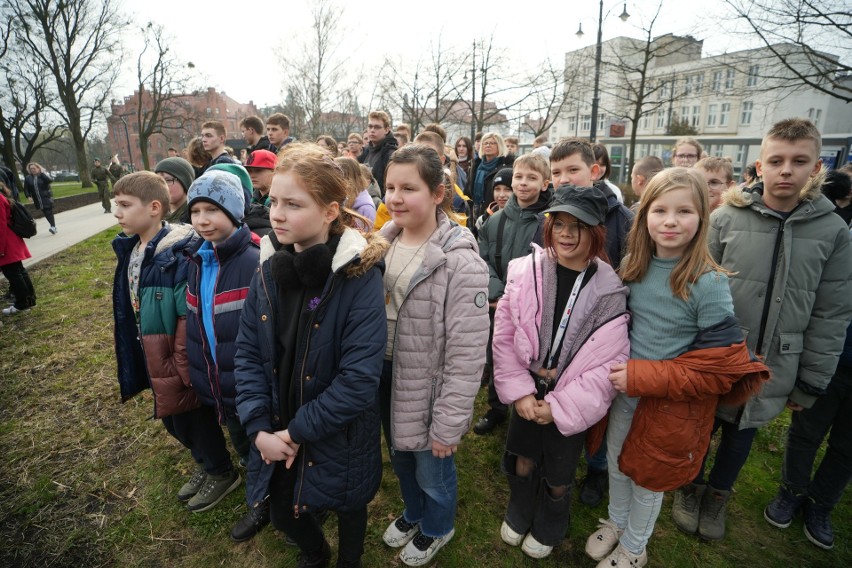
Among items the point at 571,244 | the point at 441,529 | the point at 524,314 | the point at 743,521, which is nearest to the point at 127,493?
the point at 441,529

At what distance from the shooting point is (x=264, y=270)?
1.86 meters

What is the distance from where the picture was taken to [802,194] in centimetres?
225

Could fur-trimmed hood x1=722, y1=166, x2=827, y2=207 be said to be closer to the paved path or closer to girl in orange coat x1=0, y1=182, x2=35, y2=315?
girl in orange coat x1=0, y1=182, x2=35, y2=315

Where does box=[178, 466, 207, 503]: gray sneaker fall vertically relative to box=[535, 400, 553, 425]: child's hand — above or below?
below

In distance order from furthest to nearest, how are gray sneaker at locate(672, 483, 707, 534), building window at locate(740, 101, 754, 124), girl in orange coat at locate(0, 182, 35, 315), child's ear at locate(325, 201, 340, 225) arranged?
1. building window at locate(740, 101, 754, 124)
2. girl in orange coat at locate(0, 182, 35, 315)
3. gray sneaker at locate(672, 483, 707, 534)
4. child's ear at locate(325, 201, 340, 225)

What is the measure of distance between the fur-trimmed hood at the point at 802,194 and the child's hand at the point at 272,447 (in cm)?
274

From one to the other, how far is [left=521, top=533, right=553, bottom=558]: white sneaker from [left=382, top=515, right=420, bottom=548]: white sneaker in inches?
25.5

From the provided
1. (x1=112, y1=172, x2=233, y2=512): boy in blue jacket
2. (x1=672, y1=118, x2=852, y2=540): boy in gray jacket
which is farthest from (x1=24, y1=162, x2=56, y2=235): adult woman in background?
(x1=672, y1=118, x2=852, y2=540): boy in gray jacket

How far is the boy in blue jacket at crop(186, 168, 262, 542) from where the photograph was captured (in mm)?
2324

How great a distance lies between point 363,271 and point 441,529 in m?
1.60

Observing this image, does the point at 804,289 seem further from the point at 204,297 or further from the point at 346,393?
the point at 204,297

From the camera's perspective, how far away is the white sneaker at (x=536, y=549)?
2.39 metres

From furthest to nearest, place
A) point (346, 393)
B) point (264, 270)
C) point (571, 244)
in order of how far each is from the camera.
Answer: point (571, 244)
point (264, 270)
point (346, 393)

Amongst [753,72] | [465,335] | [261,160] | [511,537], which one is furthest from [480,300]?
[753,72]
